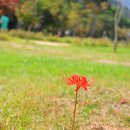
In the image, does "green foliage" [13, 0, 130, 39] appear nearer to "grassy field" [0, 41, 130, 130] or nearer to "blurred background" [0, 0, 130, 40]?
"blurred background" [0, 0, 130, 40]

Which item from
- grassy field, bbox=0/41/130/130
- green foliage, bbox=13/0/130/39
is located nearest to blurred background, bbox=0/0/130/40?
green foliage, bbox=13/0/130/39

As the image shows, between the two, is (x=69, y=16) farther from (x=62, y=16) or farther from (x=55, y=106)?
(x=55, y=106)

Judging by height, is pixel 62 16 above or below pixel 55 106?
below

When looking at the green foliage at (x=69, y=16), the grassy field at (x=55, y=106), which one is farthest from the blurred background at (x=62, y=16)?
the grassy field at (x=55, y=106)

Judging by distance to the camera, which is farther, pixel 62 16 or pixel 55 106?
pixel 62 16

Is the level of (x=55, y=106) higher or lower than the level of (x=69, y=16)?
higher

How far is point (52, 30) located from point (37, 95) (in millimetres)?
52914

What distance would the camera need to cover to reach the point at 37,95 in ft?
25.9

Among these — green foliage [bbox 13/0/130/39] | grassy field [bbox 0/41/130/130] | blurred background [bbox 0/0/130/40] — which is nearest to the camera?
grassy field [bbox 0/41/130/130]

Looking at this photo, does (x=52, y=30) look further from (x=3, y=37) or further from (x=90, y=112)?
(x=90, y=112)

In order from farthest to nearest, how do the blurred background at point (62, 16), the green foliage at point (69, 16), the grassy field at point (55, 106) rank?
the green foliage at point (69, 16) < the blurred background at point (62, 16) < the grassy field at point (55, 106)

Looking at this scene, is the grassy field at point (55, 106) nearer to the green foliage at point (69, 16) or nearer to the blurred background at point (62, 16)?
the blurred background at point (62, 16)

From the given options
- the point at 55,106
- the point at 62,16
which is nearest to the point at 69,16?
the point at 62,16

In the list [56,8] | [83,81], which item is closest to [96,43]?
A: [56,8]
